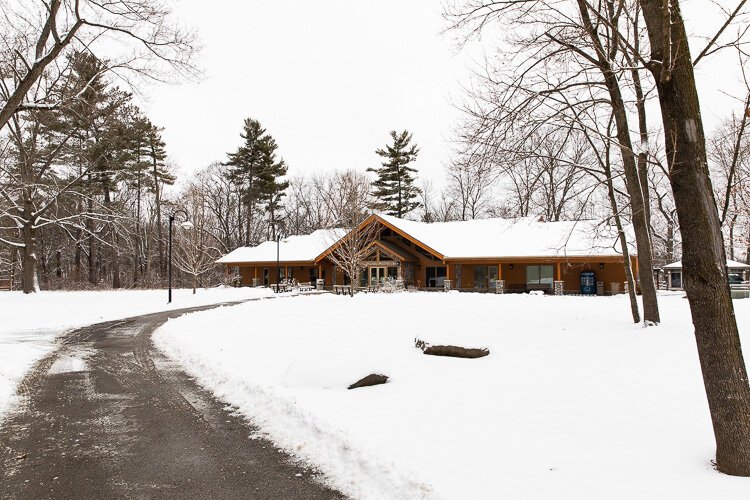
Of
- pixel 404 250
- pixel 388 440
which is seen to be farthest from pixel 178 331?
pixel 404 250

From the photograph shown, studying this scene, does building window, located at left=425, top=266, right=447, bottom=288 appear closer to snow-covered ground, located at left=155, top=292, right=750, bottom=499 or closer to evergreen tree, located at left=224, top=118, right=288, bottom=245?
snow-covered ground, located at left=155, top=292, right=750, bottom=499

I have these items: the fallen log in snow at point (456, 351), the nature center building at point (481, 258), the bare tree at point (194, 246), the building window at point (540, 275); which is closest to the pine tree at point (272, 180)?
the bare tree at point (194, 246)

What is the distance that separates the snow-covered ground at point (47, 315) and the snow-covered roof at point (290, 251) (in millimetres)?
5755

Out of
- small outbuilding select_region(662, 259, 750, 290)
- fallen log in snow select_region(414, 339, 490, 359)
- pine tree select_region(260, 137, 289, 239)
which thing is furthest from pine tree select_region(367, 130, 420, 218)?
fallen log in snow select_region(414, 339, 490, 359)

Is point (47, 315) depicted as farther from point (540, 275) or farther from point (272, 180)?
point (272, 180)

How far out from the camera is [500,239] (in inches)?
1216

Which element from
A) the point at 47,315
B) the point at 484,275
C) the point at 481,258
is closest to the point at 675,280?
the point at 484,275

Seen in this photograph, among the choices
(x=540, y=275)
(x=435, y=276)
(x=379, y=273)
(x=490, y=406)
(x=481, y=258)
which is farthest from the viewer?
(x=435, y=276)

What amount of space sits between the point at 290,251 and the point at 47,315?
21.6 meters

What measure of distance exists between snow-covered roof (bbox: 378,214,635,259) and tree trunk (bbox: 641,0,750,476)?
22899mm

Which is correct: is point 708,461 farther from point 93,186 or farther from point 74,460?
point 93,186

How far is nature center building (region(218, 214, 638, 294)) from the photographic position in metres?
27.3

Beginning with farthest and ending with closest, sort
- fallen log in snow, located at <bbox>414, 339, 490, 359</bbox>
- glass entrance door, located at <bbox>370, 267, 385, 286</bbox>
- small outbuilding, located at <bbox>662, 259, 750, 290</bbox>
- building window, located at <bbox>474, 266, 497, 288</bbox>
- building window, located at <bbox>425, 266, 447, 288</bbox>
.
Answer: building window, located at <bbox>425, 266, 447, 288</bbox> < glass entrance door, located at <bbox>370, 267, 385, 286</bbox> < building window, located at <bbox>474, 266, 497, 288</bbox> < small outbuilding, located at <bbox>662, 259, 750, 290</bbox> < fallen log in snow, located at <bbox>414, 339, 490, 359</bbox>

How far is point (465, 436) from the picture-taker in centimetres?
502
